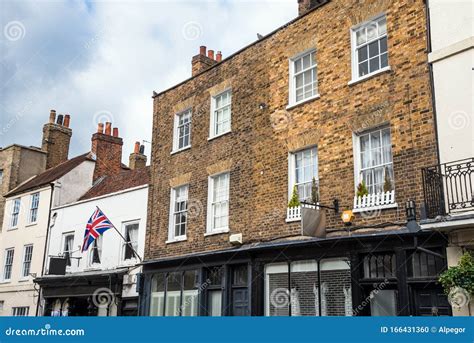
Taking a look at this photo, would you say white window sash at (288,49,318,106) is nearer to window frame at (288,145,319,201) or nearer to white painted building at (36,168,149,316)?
window frame at (288,145,319,201)

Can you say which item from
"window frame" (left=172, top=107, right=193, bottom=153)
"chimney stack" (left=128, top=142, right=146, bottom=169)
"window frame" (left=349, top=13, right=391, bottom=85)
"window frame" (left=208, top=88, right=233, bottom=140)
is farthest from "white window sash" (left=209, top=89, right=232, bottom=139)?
"chimney stack" (left=128, top=142, right=146, bottom=169)

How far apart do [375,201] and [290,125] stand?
346 cm

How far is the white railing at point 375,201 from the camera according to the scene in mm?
11202

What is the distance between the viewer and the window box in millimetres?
11195

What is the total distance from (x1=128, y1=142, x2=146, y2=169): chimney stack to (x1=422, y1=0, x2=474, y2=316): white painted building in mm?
18833

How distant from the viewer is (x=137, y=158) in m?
27.6

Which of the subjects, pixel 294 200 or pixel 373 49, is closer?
pixel 373 49

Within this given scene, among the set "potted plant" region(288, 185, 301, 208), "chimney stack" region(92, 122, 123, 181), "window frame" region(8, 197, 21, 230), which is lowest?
"potted plant" region(288, 185, 301, 208)

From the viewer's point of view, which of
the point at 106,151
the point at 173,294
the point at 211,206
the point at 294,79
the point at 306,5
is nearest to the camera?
the point at 294,79

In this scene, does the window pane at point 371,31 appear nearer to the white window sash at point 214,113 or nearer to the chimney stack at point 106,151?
the white window sash at point 214,113

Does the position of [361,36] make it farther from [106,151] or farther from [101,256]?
[106,151]

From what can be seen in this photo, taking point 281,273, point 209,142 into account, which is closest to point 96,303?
point 209,142

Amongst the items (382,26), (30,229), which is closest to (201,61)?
(382,26)

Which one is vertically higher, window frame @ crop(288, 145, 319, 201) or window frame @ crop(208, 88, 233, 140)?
window frame @ crop(208, 88, 233, 140)
